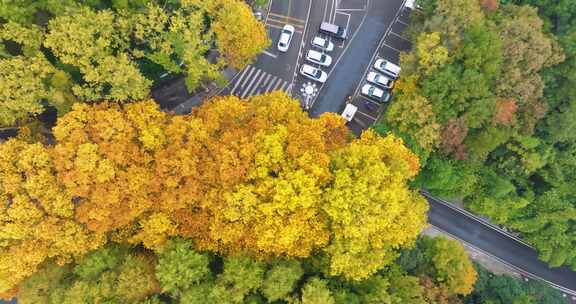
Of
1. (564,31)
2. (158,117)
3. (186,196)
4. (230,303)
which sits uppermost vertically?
(564,31)

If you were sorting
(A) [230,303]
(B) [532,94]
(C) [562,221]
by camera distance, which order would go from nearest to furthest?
(A) [230,303], (B) [532,94], (C) [562,221]

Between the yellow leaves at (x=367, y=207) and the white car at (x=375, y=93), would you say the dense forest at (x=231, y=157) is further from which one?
the white car at (x=375, y=93)

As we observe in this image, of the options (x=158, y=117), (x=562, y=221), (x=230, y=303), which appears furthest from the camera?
(x=562, y=221)

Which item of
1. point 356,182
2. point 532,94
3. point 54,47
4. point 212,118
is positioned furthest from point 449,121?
point 54,47

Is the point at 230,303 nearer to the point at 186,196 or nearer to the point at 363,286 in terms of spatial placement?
the point at 186,196

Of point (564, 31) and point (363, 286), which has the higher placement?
point (564, 31)

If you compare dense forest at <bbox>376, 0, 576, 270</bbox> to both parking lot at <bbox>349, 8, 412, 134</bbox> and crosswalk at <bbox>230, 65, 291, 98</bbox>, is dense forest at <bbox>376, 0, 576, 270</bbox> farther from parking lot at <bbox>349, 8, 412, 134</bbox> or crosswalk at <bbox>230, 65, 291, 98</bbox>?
crosswalk at <bbox>230, 65, 291, 98</bbox>

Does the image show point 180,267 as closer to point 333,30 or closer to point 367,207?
point 367,207

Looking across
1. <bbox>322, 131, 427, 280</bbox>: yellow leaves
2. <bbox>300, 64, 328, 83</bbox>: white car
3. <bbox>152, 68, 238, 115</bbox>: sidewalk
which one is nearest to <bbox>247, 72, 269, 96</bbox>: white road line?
<bbox>152, 68, 238, 115</bbox>: sidewalk
